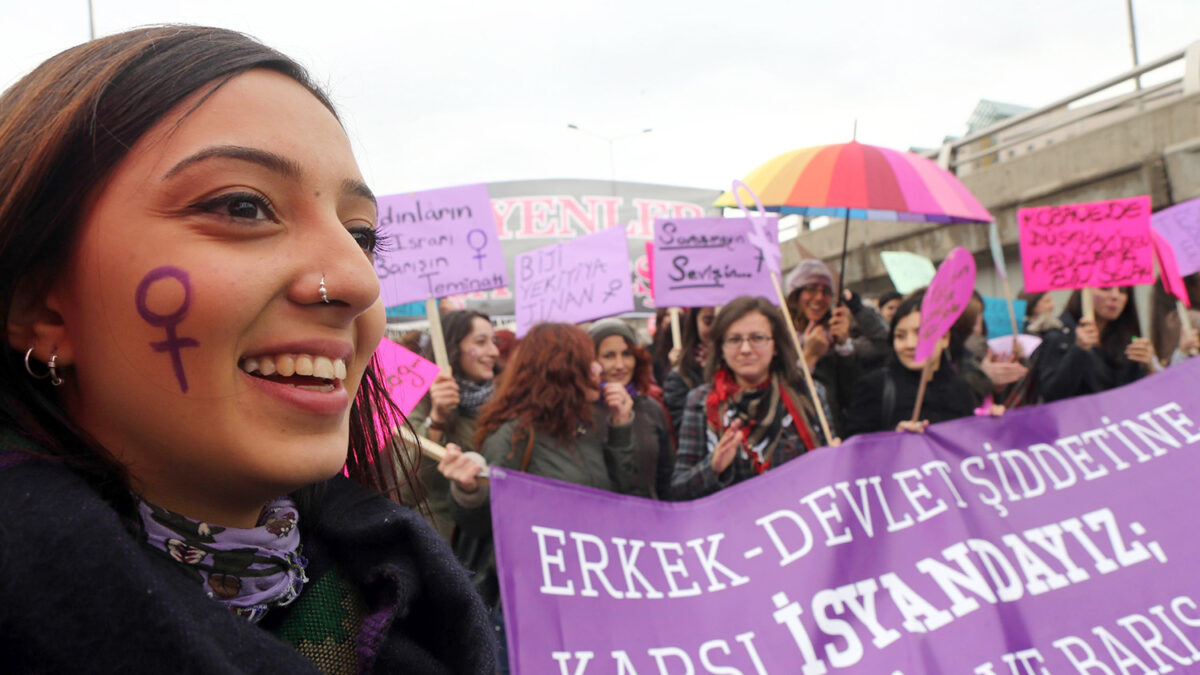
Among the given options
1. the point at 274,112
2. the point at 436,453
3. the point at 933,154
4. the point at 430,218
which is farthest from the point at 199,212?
the point at 933,154

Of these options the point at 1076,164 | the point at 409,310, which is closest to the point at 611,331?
the point at 409,310

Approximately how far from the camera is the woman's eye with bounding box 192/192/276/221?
2.63ft

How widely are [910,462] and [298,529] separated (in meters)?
2.29

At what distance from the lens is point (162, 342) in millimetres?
774

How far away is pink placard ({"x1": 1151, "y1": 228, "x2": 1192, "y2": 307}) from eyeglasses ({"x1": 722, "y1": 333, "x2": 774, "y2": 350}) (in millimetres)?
2769

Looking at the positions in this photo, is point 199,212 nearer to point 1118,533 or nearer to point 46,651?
point 46,651

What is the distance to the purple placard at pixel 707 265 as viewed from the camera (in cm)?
529

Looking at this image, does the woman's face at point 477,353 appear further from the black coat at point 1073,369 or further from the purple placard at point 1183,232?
the purple placard at point 1183,232

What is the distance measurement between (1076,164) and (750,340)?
8.57 metres

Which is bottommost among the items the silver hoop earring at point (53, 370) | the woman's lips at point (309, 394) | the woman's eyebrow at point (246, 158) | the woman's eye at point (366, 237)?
the woman's lips at point (309, 394)

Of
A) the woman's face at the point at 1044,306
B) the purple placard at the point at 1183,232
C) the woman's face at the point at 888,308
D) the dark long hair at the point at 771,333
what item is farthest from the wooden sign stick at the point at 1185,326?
the dark long hair at the point at 771,333

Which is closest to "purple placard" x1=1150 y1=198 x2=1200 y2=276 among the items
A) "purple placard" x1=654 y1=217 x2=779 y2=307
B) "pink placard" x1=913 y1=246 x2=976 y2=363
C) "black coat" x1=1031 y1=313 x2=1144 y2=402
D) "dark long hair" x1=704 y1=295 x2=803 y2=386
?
"black coat" x1=1031 y1=313 x2=1144 y2=402

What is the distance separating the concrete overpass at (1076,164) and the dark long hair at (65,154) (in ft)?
33.8

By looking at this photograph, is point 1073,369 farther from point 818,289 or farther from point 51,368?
point 51,368
